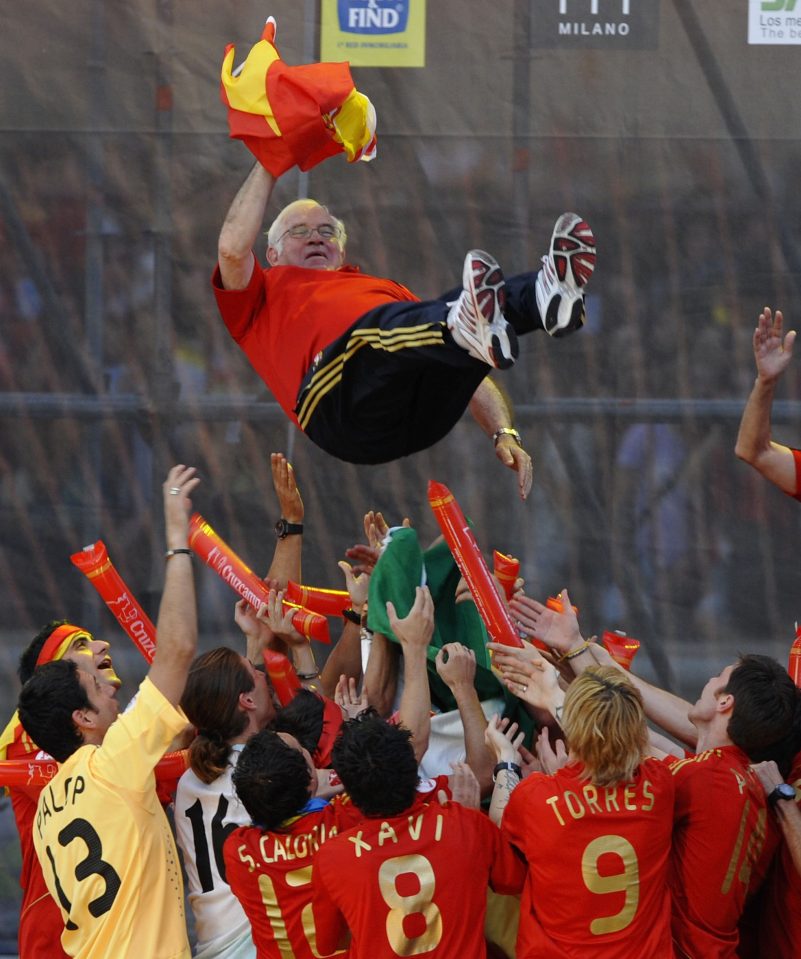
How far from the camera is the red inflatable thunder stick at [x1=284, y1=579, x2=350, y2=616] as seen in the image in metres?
3.86

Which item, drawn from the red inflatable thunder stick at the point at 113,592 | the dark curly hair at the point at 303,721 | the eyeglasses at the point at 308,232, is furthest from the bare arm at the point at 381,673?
the eyeglasses at the point at 308,232

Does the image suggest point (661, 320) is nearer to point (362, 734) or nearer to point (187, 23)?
point (187, 23)

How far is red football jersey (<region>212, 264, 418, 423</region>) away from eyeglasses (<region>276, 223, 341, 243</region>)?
14cm

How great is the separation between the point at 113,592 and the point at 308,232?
3.44 ft

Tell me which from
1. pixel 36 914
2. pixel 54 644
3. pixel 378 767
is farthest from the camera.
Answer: pixel 54 644

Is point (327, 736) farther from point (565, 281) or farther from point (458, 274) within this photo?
point (458, 274)

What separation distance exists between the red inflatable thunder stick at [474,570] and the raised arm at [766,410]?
705 mm

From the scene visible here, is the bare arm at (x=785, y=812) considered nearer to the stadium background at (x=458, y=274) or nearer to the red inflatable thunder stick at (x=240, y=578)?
the red inflatable thunder stick at (x=240, y=578)

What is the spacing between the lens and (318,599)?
395cm

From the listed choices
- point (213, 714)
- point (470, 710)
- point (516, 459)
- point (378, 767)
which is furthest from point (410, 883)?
point (516, 459)

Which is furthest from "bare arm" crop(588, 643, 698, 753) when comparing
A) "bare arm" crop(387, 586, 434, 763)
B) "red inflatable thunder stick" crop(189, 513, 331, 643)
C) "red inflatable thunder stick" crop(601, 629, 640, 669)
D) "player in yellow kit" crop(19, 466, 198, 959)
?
"player in yellow kit" crop(19, 466, 198, 959)

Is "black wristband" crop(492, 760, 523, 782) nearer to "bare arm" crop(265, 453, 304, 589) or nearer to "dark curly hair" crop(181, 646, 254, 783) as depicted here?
"dark curly hair" crop(181, 646, 254, 783)

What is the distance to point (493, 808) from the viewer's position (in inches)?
117

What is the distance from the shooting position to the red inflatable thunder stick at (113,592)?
12.6 ft
